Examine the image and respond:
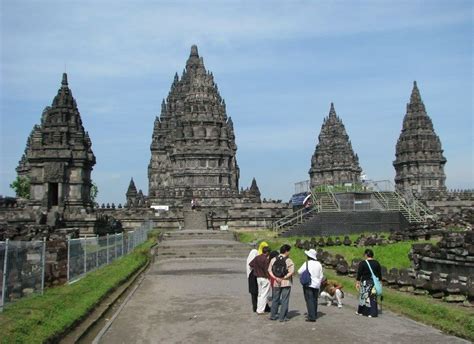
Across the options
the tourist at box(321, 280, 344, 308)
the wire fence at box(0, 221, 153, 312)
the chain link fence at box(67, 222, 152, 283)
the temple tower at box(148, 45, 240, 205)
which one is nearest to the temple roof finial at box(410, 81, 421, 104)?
the temple tower at box(148, 45, 240, 205)

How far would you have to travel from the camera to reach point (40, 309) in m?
11.7

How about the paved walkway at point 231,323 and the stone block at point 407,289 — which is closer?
the paved walkway at point 231,323

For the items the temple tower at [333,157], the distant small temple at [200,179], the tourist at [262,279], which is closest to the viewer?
the tourist at [262,279]

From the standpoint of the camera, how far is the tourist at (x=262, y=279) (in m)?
12.6

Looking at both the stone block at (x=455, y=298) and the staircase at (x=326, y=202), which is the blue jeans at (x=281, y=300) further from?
the staircase at (x=326, y=202)

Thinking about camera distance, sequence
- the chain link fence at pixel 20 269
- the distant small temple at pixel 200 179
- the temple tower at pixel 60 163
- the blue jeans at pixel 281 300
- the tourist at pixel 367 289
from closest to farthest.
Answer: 1. the chain link fence at pixel 20 269
2. the blue jeans at pixel 281 300
3. the tourist at pixel 367 289
4. the distant small temple at pixel 200 179
5. the temple tower at pixel 60 163

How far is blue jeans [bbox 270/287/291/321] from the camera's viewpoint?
11.8 meters

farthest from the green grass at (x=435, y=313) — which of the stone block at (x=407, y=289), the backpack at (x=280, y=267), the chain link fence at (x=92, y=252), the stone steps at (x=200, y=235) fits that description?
the stone steps at (x=200, y=235)

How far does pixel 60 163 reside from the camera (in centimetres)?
4953

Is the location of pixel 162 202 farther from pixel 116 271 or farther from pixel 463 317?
pixel 463 317

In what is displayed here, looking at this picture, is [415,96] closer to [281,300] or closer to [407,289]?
[407,289]

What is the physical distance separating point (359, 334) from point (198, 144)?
6371cm

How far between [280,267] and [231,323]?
4.97 feet

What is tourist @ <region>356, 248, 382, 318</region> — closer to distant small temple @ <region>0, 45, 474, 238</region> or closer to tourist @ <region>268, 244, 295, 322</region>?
tourist @ <region>268, 244, 295, 322</region>
